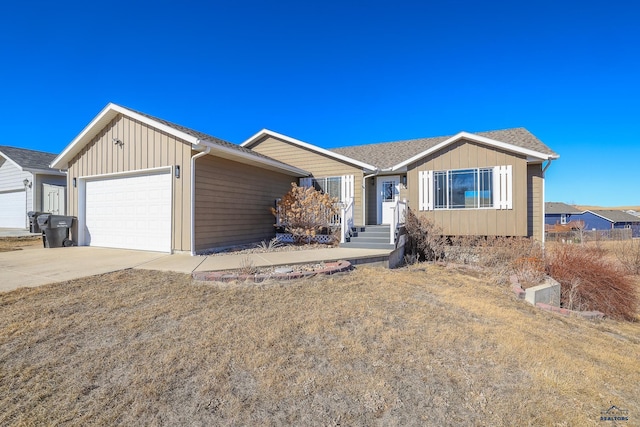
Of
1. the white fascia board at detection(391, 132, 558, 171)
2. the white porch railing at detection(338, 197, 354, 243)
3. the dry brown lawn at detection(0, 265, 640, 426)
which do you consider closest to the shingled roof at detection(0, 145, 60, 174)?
the dry brown lawn at detection(0, 265, 640, 426)

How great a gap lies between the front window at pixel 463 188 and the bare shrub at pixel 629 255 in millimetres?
4544

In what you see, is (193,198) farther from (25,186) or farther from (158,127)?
(25,186)

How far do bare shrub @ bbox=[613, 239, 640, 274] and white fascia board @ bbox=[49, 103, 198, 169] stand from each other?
13957mm

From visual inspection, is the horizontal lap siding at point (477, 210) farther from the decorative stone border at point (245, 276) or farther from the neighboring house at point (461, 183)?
the decorative stone border at point (245, 276)

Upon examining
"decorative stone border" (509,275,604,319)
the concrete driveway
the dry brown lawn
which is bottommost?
"decorative stone border" (509,275,604,319)

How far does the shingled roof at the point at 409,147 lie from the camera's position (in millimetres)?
10539

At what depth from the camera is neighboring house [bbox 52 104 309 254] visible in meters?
8.25

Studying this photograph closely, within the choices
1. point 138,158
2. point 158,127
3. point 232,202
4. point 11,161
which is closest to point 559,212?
point 232,202

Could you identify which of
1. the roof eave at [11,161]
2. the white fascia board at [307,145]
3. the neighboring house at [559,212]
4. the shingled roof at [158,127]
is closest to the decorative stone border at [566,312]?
the white fascia board at [307,145]

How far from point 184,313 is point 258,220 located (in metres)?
7.03

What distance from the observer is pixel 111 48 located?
431 inches

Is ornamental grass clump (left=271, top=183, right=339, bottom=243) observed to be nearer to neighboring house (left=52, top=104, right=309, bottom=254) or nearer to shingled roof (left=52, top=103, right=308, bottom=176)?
neighboring house (left=52, top=104, right=309, bottom=254)

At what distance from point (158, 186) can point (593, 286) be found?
37.3 feet

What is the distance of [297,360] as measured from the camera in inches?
112
